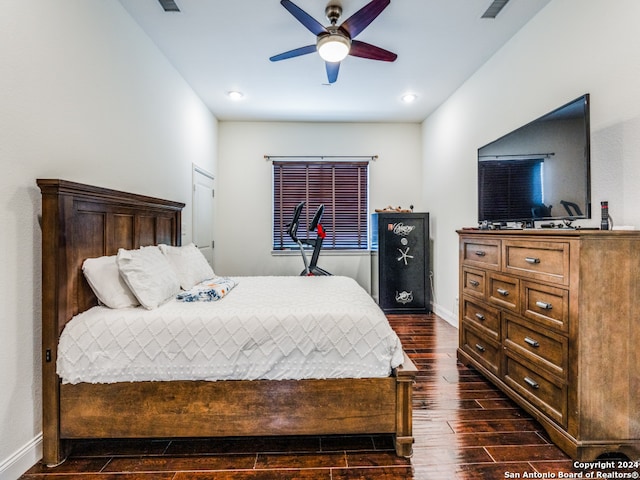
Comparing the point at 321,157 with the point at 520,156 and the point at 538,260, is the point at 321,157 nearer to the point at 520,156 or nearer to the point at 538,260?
the point at 520,156

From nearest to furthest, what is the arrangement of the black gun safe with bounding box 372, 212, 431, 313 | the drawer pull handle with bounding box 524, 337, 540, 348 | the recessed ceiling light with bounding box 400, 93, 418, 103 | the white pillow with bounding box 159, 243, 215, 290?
the drawer pull handle with bounding box 524, 337, 540, 348 → the white pillow with bounding box 159, 243, 215, 290 → the recessed ceiling light with bounding box 400, 93, 418, 103 → the black gun safe with bounding box 372, 212, 431, 313

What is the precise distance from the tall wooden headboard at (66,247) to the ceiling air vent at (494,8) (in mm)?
2957

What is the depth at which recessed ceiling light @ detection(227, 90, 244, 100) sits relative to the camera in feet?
13.4

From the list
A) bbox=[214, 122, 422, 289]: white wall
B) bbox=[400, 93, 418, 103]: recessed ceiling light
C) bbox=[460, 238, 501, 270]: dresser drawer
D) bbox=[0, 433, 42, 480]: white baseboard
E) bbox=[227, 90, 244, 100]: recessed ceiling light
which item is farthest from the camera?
bbox=[214, 122, 422, 289]: white wall

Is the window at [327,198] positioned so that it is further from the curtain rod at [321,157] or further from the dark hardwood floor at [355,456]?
the dark hardwood floor at [355,456]

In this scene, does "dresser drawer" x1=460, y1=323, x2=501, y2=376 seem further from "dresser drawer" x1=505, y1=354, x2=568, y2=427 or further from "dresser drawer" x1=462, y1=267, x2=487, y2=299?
"dresser drawer" x1=462, y1=267, x2=487, y2=299

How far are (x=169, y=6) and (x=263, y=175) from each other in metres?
2.84

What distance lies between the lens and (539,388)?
199 cm

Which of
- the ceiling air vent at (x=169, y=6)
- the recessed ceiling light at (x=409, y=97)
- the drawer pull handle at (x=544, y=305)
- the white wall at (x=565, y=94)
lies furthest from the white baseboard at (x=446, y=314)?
the ceiling air vent at (x=169, y=6)

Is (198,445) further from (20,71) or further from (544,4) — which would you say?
(544,4)

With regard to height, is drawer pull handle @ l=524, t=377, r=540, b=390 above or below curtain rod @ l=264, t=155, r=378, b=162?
below

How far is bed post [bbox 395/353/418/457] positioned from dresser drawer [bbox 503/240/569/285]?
915 mm

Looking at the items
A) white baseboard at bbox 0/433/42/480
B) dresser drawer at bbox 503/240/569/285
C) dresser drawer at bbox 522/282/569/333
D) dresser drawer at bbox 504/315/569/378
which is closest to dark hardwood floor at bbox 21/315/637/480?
white baseboard at bbox 0/433/42/480

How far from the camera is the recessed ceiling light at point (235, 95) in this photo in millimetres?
4074
